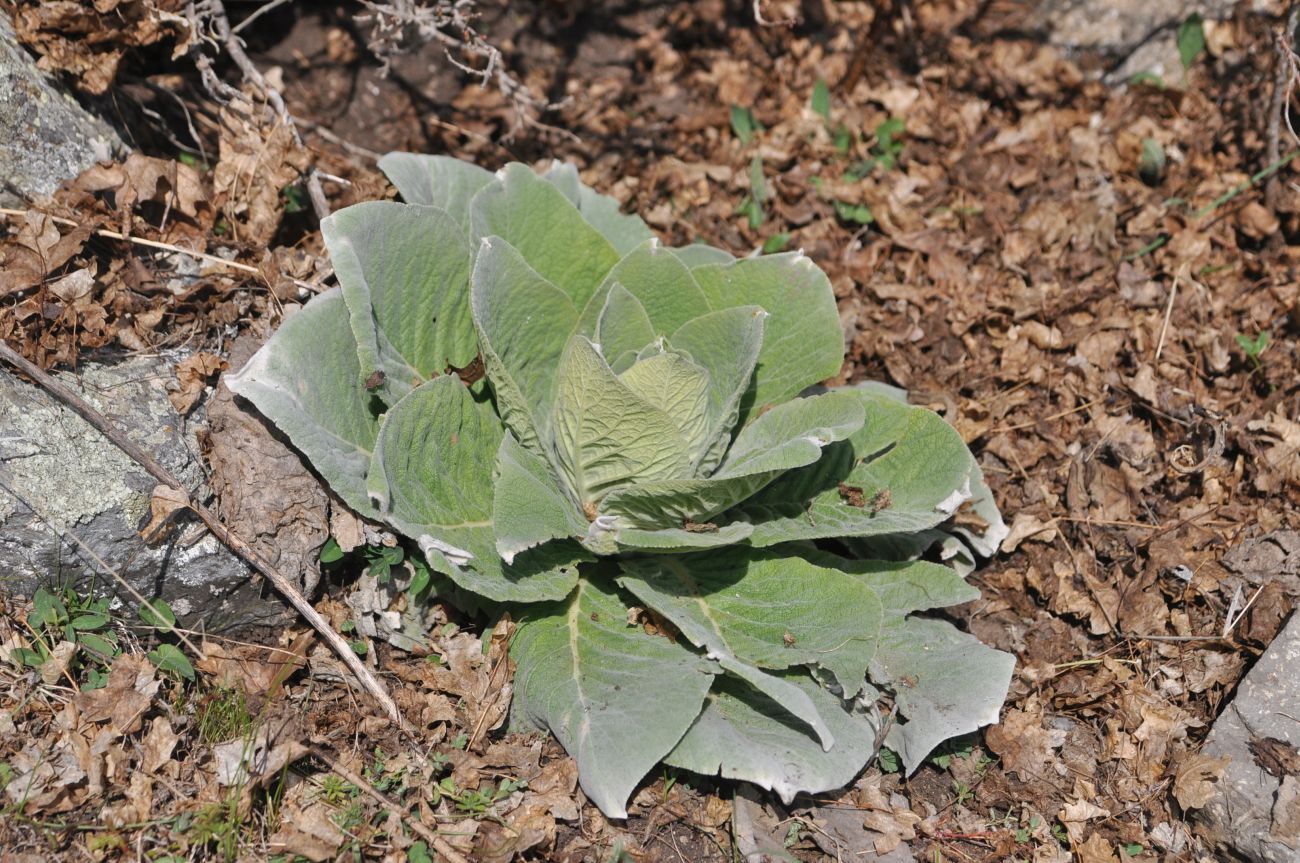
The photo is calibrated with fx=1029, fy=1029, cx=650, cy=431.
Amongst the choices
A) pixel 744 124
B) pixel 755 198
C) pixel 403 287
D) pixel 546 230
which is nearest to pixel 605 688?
pixel 403 287

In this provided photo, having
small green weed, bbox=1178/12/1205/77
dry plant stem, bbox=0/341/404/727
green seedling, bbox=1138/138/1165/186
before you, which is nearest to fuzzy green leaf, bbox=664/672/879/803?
dry plant stem, bbox=0/341/404/727

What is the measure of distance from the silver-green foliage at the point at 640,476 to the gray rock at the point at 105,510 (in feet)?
1.52

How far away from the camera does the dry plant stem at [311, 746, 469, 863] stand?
261cm

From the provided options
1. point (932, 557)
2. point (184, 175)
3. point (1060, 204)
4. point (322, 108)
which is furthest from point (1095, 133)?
point (184, 175)

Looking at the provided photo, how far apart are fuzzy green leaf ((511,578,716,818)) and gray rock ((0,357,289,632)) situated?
0.77m

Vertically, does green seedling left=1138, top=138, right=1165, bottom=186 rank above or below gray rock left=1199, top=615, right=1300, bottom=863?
above

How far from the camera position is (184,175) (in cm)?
344

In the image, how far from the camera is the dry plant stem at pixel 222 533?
2754 mm

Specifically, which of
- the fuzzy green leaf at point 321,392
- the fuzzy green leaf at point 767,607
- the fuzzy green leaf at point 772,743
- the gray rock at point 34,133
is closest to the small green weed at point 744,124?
the fuzzy green leaf at point 767,607

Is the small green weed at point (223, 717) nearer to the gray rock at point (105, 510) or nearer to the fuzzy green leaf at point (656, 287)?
the gray rock at point (105, 510)

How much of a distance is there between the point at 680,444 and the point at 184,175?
77.9 inches

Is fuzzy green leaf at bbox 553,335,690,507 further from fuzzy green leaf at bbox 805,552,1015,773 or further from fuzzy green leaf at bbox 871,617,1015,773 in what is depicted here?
fuzzy green leaf at bbox 871,617,1015,773

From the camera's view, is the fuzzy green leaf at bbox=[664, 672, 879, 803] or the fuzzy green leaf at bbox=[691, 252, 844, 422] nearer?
the fuzzy green leaf at bbox=[664, 672, 879, 803]

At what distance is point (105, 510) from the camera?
2744 mm
